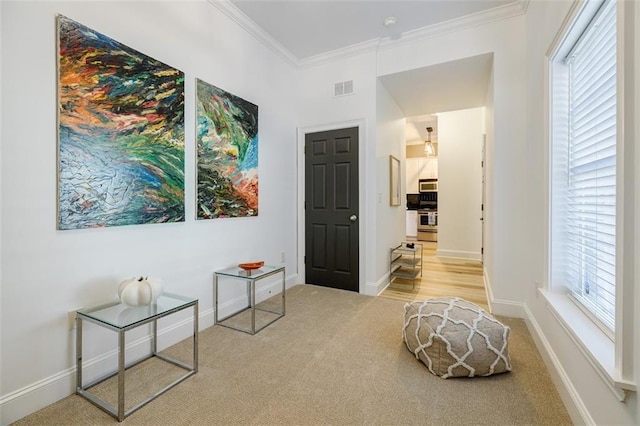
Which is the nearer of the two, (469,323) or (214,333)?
(469,323)

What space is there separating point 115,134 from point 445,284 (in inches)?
159

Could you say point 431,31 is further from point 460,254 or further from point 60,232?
point 460,254

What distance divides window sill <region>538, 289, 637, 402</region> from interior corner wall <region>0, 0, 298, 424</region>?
2.52 meters

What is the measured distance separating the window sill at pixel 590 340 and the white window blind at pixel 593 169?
0.23 ft

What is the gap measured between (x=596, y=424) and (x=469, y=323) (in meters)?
0.71

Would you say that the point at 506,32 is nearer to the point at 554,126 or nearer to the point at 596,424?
the point at 554,126

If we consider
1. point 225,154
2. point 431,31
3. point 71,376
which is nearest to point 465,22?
→ point 431,31

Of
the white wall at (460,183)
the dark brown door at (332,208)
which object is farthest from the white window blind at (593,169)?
the white wall at (460,183)

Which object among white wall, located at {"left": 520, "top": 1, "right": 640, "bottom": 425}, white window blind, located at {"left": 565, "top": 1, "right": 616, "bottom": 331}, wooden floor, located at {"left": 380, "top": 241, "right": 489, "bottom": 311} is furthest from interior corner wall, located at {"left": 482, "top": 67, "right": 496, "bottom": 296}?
white window blind, located at {"left": 565, "top": 1, "right": 616, "bottom": 331}

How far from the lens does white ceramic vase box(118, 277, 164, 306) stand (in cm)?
174

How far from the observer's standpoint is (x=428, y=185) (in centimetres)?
830

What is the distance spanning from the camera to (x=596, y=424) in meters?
1.26

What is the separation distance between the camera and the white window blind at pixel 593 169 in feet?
4.60

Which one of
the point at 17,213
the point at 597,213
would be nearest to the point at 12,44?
the point at 17,213
